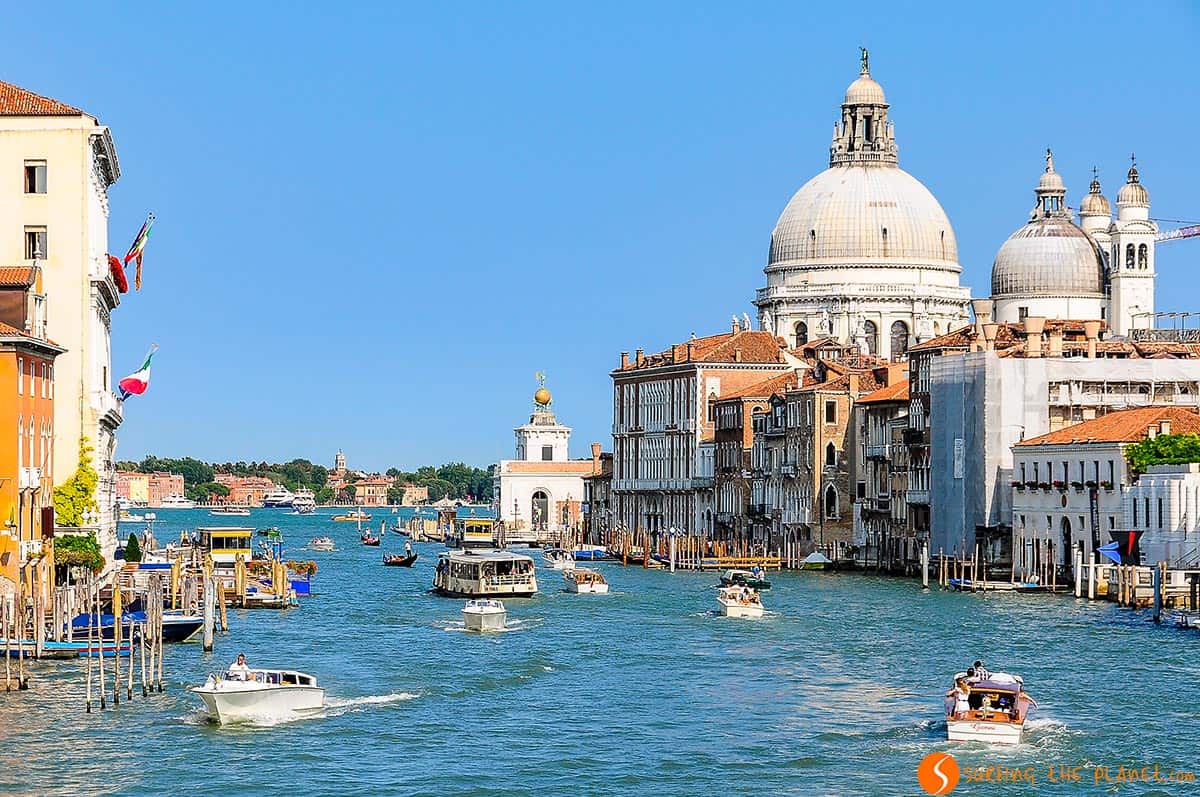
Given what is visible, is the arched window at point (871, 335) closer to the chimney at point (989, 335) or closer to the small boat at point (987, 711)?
the chimney at point (989, 335)

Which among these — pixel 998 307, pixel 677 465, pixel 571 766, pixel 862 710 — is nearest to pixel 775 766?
pixel 571 766

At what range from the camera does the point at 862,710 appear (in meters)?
35.6

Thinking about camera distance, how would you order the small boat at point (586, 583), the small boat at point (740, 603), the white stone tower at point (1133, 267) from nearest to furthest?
the small boat at point (740, 603), the small boat at point (586, 583), the white stone tower at point (1133, 267)

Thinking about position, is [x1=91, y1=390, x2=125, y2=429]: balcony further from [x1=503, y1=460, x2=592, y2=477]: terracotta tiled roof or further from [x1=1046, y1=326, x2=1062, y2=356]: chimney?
[x1=503, y1=460, x2=592, y2=477]: terracotta tiled roof

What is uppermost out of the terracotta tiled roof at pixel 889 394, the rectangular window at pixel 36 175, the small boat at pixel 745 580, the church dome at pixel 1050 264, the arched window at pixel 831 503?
the church dome at pixel 1050 264

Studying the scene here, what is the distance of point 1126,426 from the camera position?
208ft

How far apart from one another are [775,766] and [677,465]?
6666 centimetres

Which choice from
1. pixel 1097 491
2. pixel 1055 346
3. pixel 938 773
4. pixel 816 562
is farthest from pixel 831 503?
pixel 938 773

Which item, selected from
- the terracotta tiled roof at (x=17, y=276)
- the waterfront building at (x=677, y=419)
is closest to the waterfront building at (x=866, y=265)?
the waterfront building at (x=677, y=419)

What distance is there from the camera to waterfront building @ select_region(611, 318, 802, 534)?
312ft

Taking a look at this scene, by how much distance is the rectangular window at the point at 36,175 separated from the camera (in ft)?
166

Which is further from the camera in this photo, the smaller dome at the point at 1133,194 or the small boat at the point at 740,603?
the smaller dome at the point at 1133,194

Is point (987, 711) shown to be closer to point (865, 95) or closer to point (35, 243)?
point (35, 243)

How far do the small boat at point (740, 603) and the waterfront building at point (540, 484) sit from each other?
6059cm
